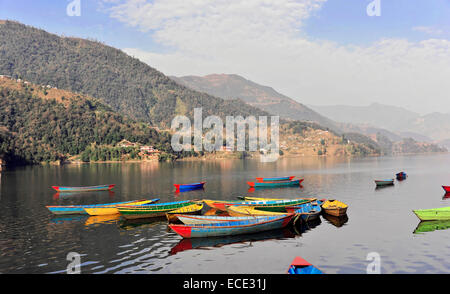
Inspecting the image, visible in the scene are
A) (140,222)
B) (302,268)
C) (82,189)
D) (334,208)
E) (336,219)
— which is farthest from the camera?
(82,189)

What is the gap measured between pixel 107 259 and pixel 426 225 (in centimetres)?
4591

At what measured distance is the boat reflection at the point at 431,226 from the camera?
2123 inches

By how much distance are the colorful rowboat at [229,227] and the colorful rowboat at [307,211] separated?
5412 mm

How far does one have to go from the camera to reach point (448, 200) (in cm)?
8644

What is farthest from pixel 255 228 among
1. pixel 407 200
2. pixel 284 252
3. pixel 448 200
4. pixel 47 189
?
pixel 47 189

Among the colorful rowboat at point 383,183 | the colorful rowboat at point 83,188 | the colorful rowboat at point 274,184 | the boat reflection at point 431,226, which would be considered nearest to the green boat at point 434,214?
the boat reflection at point 431,226

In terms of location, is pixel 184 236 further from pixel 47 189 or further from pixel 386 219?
pixel 47 189

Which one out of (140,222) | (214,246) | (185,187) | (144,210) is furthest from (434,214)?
(185,187)

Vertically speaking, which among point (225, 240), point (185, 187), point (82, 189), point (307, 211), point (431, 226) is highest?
point (307, 211)

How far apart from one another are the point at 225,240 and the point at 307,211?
1733 centimetres

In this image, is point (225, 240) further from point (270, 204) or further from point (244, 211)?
point (270, 204)

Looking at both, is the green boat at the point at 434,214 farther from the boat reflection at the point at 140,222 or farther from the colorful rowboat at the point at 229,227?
the boat reflection at the point at 140,222

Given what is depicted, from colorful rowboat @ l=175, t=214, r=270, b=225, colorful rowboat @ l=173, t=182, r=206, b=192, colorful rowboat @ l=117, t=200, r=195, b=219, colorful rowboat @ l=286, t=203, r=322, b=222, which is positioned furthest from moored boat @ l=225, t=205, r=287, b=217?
colorful rowboat @ l=173, t=182, r=206, b=192

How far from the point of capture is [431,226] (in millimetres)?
56062
